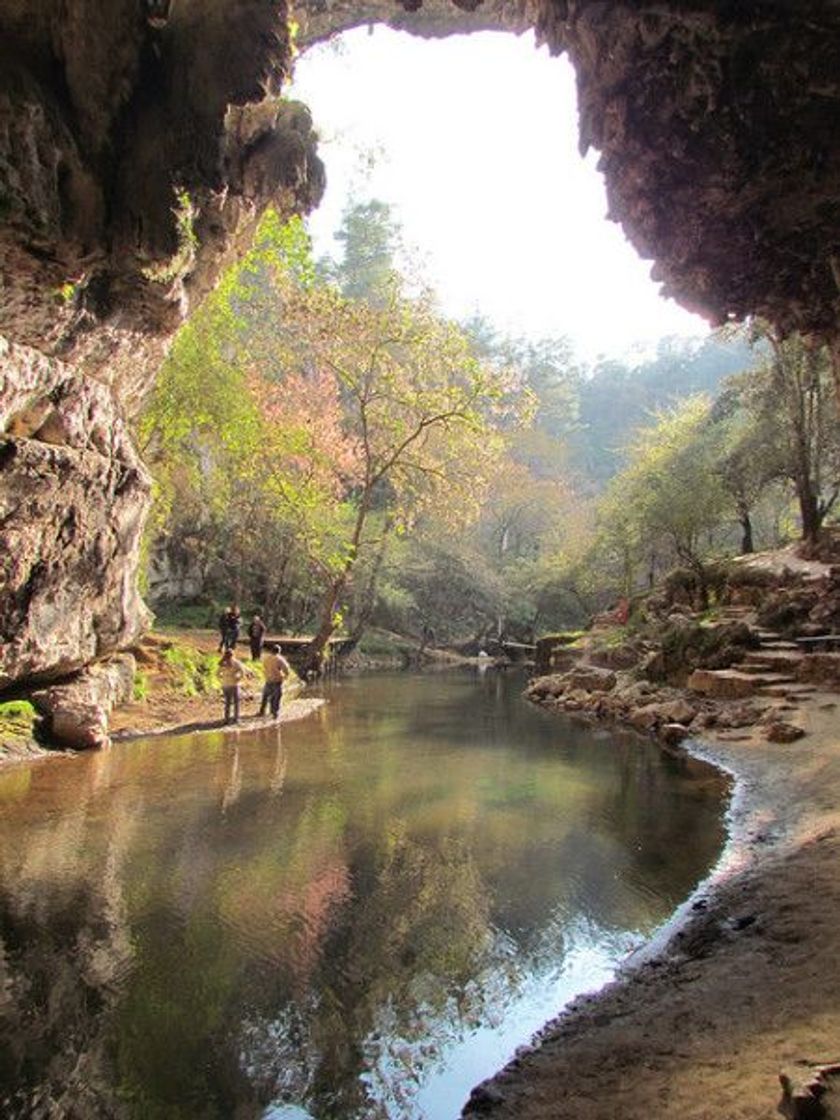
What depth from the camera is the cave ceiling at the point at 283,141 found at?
5582mm

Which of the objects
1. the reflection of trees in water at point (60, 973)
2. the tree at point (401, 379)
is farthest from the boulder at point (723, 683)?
the reflection of trees in water at point (60, 973)

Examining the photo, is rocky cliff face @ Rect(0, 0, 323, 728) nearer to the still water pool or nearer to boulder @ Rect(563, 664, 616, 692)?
the still water pool

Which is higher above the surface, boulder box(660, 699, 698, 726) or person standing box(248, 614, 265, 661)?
person standing box(248, 614, 265, 661)

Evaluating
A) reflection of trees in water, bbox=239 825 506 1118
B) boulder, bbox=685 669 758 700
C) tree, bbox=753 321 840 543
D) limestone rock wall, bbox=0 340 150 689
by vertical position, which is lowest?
reflection of trees in water, bbox=239 825 506 1118

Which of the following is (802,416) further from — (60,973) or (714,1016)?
(60,973)

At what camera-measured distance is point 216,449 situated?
931 inches

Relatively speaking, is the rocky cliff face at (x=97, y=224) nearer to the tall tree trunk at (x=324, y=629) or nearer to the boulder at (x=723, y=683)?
the tall tree trunk at (x=324, y=629)

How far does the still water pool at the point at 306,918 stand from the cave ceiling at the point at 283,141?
5.87 metres

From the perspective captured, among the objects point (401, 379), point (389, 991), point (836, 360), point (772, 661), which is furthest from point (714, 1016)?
point (401, 379)

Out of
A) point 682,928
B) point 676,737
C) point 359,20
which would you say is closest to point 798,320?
point 682,928

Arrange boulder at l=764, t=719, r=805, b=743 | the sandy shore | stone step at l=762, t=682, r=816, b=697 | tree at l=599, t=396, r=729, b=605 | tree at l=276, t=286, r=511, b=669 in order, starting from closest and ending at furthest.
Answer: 1. the sandy shore
2. boulder at l=764, t=719, r=805, b=743
3. stone step at l=762, t=682, r=816, b=697
4. tree at l=276, t=286, r=511, b=669
5. tree at l=599, t=396, r=729, b=605

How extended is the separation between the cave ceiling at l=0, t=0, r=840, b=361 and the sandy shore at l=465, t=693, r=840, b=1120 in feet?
16.9

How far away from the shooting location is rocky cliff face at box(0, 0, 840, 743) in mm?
5738

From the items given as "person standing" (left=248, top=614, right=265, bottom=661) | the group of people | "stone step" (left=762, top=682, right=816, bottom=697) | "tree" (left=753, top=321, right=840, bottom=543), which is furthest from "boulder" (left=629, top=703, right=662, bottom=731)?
"person standing" (left=248, top=614, right=265, bottom=661)
